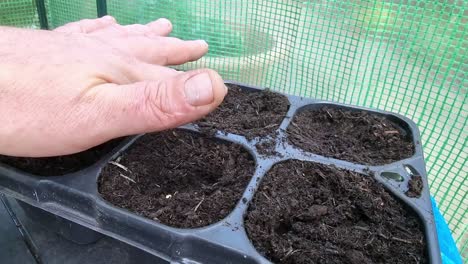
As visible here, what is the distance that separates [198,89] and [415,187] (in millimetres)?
396

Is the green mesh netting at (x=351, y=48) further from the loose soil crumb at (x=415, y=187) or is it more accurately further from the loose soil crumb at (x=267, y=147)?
the loose soil crumb at (x=267, y=147)

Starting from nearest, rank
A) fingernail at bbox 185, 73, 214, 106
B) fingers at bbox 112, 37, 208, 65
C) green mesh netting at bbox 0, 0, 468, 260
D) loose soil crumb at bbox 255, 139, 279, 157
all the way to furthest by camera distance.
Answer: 1. fingernail at bbox 185, 73, 214, 106
2. loose soil crumb at bbox 255, 139, 279, 157
3. fingers at bbox 112, 37, 208, 65
4. green mesh netting at bbox 0, 0, 468, 260

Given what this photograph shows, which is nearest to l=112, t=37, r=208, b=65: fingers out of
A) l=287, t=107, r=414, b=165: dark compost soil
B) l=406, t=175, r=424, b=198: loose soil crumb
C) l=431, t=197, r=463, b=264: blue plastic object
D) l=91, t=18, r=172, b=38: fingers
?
l=91, t=18, r=172, b=38: fingers

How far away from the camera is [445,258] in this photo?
77 cm

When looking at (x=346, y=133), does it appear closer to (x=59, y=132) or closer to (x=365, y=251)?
(x=365, y=251)

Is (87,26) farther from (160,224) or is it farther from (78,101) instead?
(160,224)

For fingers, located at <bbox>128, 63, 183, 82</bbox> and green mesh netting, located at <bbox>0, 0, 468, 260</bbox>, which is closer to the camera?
fingers, located at <bbox>128, 63, 183, 82</bbox>

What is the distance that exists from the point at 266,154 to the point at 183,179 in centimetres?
15

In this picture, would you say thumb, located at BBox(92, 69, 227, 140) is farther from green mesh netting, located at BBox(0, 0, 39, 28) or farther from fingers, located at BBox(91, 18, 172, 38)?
green mesh netting, located at BBox(0, 0, 39, 28)

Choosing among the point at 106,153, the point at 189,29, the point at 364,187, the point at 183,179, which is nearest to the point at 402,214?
the point at 364,187

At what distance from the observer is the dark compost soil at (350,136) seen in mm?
715

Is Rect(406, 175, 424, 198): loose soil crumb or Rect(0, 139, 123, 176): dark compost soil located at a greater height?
Rect(406, 175, 424, 198): loose soil crumb

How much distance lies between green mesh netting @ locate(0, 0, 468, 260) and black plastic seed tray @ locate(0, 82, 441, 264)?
577mm

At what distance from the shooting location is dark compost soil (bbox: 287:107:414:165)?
0.71 metres
